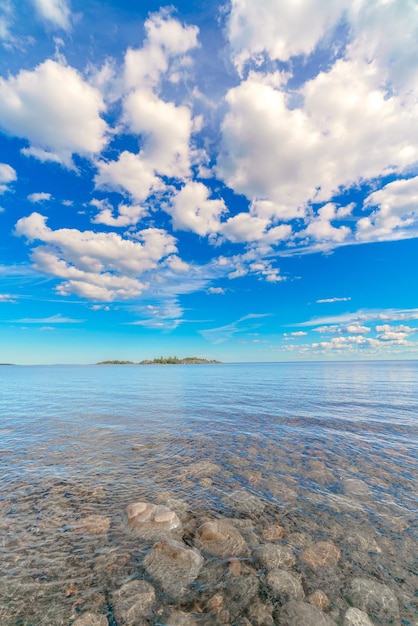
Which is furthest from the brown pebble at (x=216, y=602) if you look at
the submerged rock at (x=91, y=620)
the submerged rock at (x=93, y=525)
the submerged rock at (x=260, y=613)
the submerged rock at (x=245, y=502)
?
the submerged rock at (x=93, y=525)

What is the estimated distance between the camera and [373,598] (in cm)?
529

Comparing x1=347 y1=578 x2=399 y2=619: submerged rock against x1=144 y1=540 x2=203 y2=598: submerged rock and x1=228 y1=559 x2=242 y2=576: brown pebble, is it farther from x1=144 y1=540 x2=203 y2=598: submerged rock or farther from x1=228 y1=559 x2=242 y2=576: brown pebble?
x1=144 y1=540 x2=203 y2=598: submerged rock

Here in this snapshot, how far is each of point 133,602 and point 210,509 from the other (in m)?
3.66

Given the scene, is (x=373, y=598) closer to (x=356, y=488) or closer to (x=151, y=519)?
(x=356, y=488)

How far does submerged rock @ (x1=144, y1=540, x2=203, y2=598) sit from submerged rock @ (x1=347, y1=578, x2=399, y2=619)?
323cm

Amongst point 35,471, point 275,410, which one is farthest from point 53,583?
point 275,410

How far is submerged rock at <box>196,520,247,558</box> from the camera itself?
6.45 m

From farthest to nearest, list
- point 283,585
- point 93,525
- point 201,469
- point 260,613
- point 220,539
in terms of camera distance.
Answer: point 201,469 < point 93,525 < point 220,539 < point 283,585 < point 260,613

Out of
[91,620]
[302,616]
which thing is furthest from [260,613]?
[91,620]

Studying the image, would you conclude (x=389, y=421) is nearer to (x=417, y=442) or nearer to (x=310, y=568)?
(x=417, y=442)

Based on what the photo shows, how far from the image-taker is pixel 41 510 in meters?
8.16

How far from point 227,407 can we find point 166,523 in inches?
767

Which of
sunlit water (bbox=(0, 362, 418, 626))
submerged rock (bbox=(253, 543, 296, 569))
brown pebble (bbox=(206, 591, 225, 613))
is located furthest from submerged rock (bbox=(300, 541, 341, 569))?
brown pebble (bbox=(206, 591, 225, 613))

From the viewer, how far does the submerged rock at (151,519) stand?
23.3 ft
